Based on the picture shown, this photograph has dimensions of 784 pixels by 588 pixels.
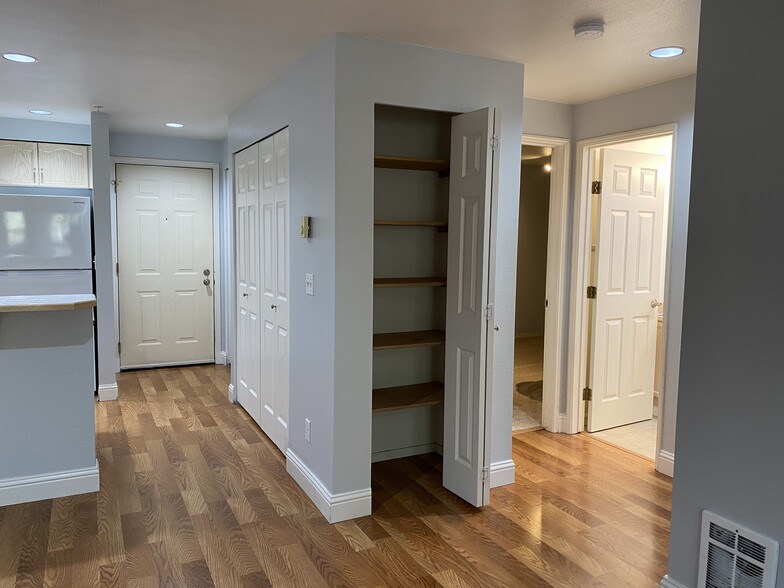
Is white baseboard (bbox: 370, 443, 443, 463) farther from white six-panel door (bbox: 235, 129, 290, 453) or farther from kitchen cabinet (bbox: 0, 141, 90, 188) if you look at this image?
kitchen cabinet (bbox: 0, 141, 90, 188)

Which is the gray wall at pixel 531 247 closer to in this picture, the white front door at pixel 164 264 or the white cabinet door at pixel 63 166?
the white front door at pixel 164 264

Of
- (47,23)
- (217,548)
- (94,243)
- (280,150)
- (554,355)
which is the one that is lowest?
(217,548)

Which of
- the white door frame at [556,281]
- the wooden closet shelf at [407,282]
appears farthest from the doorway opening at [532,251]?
the wooden closet shelf at [407,282]

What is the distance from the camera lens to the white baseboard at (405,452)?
149 inches

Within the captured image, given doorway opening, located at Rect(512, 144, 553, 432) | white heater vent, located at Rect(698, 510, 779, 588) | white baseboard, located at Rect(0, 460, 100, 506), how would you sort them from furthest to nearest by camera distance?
doorway opening, located at Rect(512, 144, 553, 432) → white baseboard, located at Rect(0, 460, 100, 506) → white heater vent, located at Rect(698, 510, 779, 588)

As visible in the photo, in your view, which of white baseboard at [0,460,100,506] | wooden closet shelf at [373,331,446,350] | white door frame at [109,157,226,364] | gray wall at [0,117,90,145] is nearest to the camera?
white baseboard at [0,460,100,506]

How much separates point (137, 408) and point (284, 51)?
3267 millimetres

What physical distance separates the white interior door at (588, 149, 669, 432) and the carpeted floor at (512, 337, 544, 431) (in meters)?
0.51

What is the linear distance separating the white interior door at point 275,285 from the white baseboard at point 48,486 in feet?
3.76

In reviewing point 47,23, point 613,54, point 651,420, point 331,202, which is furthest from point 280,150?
point 651,420

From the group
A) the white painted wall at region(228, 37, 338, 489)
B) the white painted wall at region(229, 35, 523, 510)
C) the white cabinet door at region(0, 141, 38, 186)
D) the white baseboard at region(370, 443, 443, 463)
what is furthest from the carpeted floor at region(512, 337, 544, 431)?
the white cabinet door at region(0, 141, 38, 186)

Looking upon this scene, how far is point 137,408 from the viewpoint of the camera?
16.2ft

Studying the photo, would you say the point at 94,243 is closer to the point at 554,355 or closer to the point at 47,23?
the point at 47,23

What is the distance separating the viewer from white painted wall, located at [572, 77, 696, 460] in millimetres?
3564
